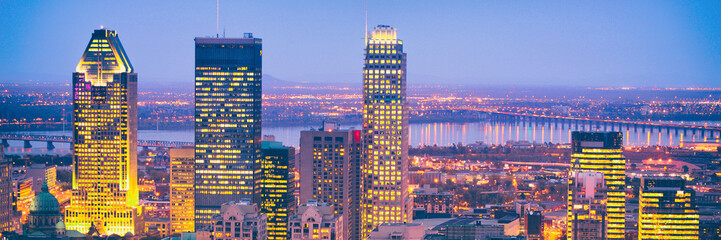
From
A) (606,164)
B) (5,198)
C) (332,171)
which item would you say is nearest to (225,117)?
(332,171)

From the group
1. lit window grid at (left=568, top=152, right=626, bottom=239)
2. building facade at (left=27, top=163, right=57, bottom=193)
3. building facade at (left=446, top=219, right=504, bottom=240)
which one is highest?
lit window grid at (left=568, top=152, right=626, bottom=239)

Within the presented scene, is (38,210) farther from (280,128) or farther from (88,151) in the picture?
(280,128)

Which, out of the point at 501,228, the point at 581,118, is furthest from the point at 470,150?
the point at 501,228

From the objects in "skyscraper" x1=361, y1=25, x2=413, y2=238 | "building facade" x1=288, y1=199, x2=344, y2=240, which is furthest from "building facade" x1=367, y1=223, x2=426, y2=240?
"skyscraper" x1=361, y1=25, x2=413, y2=238

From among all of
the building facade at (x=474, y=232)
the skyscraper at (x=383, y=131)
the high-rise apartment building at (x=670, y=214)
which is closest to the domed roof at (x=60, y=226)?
the skyscraper at (x=383, y=131)

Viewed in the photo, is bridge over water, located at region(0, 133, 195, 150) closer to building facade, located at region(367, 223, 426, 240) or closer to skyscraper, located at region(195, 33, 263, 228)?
skyscraper, located at region(195, 33, 263, 228)

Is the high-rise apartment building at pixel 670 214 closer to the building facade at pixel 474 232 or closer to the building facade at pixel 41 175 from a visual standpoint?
the building facade at pixel 474 232
